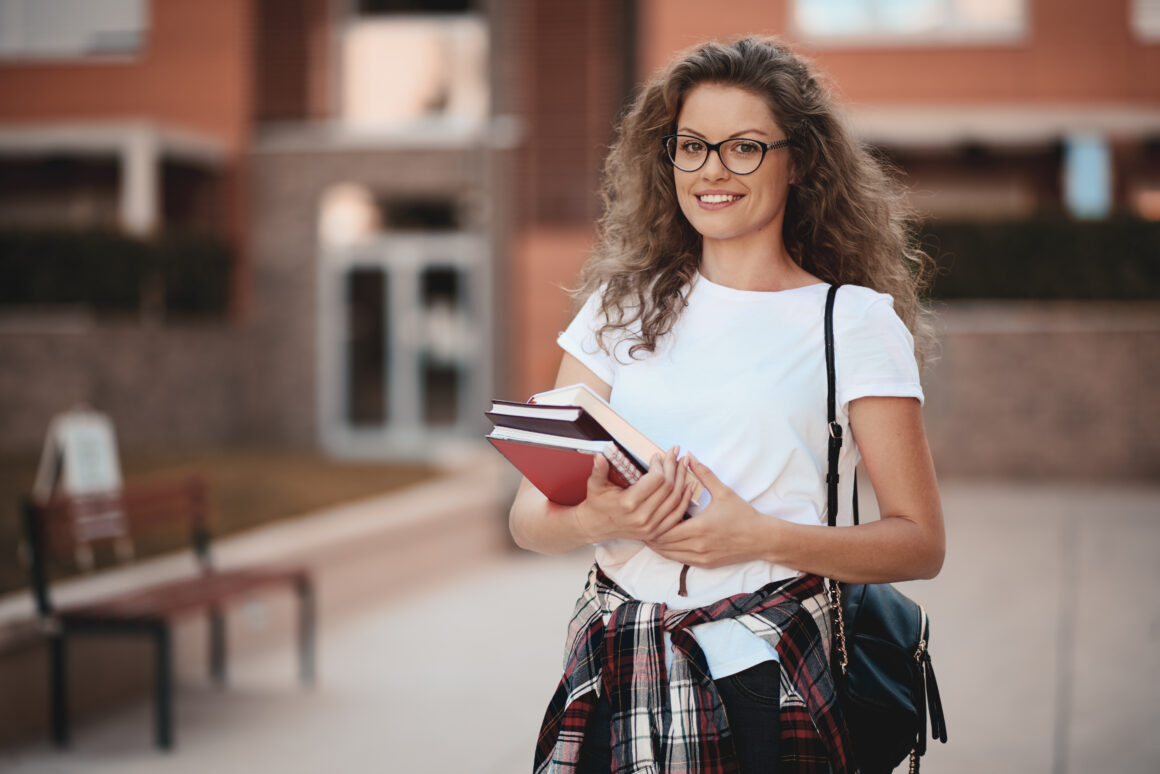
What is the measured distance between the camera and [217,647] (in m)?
6.38

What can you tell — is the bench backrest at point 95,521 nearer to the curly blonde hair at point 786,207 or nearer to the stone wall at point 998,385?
the curly blonde hair at point 786,207

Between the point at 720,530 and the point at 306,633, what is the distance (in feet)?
15.2

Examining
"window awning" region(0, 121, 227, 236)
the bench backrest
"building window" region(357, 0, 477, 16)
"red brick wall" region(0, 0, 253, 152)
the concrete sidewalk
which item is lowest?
the concrete sidewalk

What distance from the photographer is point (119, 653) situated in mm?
5836

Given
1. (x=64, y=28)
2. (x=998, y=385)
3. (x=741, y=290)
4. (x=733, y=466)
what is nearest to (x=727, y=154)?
(x=741, y=290)

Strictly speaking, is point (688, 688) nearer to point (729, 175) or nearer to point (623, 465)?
point (623, 465)

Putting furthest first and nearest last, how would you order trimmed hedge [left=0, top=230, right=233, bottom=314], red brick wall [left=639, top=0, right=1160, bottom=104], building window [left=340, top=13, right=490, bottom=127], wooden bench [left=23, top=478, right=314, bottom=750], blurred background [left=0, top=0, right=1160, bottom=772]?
building window [left=340, top=13, right=490, bottom=127]
red brick wall [left=639, top=0, right=1160, bottom=104]
trimmed hedge [left=0, top=230, right=233, bottom=314]
blurred background [left=0, top=0, right=1160, bottom=772]
wooden bench [left=23, top=478, right=314, bottom=750]

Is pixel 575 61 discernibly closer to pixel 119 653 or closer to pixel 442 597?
pixel 442 597

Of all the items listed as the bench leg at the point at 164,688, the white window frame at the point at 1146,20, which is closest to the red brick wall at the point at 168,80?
the white window frame at the point at 1146,20

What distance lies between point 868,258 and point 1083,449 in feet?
40.9

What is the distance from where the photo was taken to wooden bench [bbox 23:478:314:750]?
521 cm

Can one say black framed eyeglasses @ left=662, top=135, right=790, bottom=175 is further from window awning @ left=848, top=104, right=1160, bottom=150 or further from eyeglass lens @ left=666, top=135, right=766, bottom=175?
window awning @ left=848, top=104, right=1160, bottom=150

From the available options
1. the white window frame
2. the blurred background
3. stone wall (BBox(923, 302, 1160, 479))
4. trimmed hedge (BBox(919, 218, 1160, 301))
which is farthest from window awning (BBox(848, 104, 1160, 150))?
stone wall (BBox(923, 302, 1160, 479))

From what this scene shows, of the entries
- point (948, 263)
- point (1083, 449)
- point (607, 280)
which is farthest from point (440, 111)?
point (607, 280)
